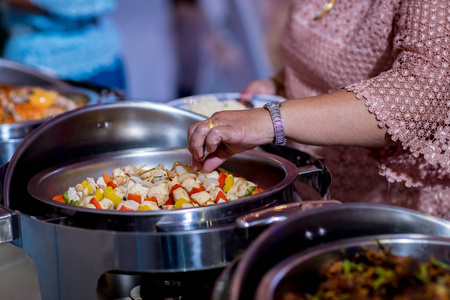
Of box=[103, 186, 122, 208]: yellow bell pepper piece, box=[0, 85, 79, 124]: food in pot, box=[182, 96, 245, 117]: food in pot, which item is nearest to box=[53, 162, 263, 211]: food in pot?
box=[103, 186, 122, 208]: yellow bell pepper piece

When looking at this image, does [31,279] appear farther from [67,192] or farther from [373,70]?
[373,70]

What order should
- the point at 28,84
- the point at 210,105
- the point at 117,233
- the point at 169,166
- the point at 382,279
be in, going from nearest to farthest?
the point at 382,279 < the point at 117,233 < the point at 169,166 < the point at 210,105 < the point at 28,84

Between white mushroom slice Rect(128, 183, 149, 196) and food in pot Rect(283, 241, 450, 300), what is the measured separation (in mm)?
390

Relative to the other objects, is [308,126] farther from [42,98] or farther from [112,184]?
[42,98]

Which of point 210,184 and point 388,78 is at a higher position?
point 388,78

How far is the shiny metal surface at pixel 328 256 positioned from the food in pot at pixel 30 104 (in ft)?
3.85

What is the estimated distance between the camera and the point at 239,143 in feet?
2.89

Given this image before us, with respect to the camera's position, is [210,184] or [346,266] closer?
[346,266]

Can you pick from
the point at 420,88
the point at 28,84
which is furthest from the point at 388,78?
the point at 28,84

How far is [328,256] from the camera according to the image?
2.11 feet

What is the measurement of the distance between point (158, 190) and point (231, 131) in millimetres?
174

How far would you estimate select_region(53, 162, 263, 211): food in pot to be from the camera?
0.87m

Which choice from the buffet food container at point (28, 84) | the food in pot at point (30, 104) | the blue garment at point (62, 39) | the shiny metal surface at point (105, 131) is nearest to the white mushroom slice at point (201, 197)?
the shiny metal surface at point (105, 131)

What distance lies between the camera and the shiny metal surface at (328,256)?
0.59 m
